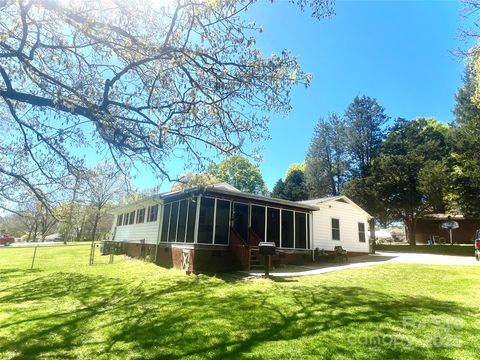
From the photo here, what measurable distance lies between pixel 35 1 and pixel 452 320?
844cm

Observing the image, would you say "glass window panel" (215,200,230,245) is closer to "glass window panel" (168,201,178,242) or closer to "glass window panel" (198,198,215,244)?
"glass window panel" (198,198,215,244)

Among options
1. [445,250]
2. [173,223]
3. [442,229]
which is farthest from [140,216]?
[442,229]

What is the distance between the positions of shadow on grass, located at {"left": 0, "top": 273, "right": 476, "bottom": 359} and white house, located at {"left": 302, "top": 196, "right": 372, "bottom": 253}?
816 centimetres

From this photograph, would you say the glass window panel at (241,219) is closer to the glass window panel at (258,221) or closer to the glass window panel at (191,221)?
the glass window panel at (258,221)

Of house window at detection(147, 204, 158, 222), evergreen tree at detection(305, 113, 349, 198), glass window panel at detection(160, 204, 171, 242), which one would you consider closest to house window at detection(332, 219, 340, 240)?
glass window panel at detection(160, 204, 171, 242)

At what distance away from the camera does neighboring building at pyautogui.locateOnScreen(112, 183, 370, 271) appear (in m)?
11.7

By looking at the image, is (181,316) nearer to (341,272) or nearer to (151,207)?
(341,272)

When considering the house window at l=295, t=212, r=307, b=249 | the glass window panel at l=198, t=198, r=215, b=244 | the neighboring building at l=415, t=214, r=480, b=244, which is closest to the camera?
the glass window panel at l=198, t=198, r=215, b=244

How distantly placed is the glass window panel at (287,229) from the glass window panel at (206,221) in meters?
4.22

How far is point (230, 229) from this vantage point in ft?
41.0

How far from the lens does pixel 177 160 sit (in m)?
6.95

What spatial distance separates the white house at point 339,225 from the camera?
655 inches

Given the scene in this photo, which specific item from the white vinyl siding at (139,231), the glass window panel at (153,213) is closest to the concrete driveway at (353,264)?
the white vinyl siding at (139,231)

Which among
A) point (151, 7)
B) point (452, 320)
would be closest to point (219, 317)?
point (452, 320)
